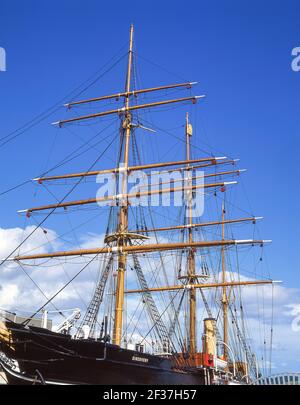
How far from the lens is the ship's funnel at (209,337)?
37850mm

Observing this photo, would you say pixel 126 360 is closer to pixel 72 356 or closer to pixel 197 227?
pixel 72 356

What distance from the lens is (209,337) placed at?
3806 centimetres

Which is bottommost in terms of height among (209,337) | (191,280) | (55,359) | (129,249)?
(55,359)

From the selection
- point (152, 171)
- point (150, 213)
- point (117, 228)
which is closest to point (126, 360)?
point (117, 228)

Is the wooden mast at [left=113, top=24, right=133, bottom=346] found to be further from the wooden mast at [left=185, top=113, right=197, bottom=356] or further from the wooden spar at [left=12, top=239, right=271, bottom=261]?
the wooden mast at [left=185, top=113, right=197, bottom=356]

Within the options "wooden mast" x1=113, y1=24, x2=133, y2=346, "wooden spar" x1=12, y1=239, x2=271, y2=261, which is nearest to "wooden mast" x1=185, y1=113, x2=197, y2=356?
"wooden mast" x1=113, y1=24, x2=133, y2=346

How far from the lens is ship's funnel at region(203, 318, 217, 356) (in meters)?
37.8

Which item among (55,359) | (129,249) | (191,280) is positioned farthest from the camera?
(191,280)

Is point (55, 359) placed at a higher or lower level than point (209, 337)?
lower

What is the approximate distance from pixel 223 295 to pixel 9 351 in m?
35.7

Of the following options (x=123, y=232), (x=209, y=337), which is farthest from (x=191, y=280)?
(x=123, y=232)

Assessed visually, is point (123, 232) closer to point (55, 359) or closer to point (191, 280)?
point (55, 359)

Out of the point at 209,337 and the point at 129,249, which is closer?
the point at 129,249

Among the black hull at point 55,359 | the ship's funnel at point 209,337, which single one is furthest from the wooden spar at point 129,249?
the ship's funnel at point 209,337
